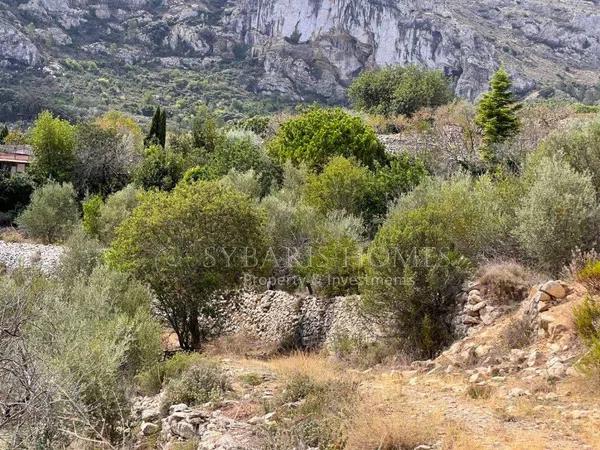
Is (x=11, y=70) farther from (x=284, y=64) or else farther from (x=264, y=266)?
(x=264, y=266)

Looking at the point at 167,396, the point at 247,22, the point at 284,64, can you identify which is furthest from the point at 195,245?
the point at 247,22

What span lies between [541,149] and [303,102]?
249 ft

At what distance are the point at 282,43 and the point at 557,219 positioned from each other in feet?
302

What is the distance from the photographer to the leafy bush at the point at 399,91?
137 feet

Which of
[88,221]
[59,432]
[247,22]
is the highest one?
[247,22]

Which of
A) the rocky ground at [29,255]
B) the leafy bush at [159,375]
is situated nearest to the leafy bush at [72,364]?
the leafy bush at [159,375]

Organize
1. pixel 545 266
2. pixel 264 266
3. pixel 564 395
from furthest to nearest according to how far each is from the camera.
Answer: pixel 264 266 < pixel 545 266 < pixel 564 395

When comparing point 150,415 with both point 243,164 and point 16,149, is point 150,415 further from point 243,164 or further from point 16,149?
point 16,149

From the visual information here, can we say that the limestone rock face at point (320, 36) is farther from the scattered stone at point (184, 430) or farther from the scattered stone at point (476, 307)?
the scattered stone at point (184, 430)

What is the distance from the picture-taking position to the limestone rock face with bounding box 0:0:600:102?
8912cm

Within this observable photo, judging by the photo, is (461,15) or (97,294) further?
(461,15)

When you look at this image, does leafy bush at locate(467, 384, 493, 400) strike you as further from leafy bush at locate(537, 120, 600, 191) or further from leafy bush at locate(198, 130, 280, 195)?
leafy bush at locate(198, 130, 280, 195)

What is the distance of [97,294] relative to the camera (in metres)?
11.1

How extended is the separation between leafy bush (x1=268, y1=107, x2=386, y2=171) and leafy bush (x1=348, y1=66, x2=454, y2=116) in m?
14.1
